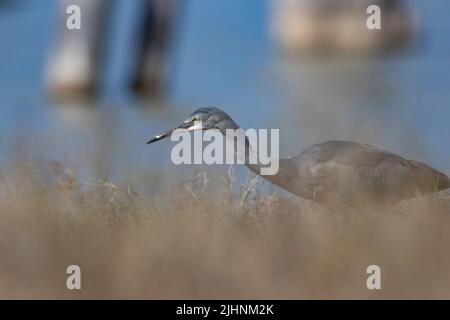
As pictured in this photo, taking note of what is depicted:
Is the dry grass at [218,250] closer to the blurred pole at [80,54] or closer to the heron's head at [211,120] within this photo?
the heron's head at [211,120]

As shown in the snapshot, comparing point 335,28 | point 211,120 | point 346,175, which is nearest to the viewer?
point 346,175

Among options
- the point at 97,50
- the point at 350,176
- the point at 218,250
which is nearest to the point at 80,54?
the point at 97,50

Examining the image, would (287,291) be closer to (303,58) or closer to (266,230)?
(266,230)

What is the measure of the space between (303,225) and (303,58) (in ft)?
46.5

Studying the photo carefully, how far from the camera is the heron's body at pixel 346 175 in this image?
5484mm

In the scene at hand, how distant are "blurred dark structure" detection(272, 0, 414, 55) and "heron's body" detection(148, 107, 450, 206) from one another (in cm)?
1291

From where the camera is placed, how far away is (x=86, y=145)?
8914mm

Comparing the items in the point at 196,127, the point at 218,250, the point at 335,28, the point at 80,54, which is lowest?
the point at 218,250

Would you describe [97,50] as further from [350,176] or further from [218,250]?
[218,250]

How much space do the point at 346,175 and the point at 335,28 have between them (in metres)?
13.4

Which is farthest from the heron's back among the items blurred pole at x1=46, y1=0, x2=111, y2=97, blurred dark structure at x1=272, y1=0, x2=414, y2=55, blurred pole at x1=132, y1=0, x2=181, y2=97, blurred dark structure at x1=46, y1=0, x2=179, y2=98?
blurred dark structure at x1=272, y1=0, x2=414, y2=55

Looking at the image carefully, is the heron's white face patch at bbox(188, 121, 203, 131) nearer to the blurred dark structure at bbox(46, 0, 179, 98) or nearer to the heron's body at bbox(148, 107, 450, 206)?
the heron's body at bbox(148, 107, 450, 206)

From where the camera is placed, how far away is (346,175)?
552 centimetres

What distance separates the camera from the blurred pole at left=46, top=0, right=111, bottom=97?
648 inches
